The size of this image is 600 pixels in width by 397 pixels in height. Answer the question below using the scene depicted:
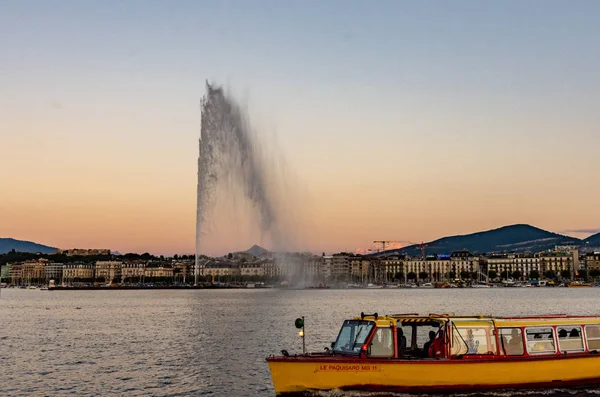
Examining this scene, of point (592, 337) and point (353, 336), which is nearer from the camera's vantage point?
point (353, 336)

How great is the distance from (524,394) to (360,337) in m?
4.97

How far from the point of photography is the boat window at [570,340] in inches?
854

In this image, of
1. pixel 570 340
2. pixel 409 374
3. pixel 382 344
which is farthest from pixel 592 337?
pixel 382 344

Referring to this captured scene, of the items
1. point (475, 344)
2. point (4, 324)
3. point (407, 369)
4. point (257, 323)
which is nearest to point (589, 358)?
point (475, 344)

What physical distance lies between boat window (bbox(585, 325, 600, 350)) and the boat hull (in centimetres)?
186

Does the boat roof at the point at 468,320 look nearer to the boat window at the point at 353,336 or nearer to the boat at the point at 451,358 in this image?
the boat at the point at 451,358

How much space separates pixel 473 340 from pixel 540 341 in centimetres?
216

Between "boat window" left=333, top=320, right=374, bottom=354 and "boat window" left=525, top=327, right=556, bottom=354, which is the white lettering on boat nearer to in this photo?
"boat window" left=333, top=320, right=374, bottom=354

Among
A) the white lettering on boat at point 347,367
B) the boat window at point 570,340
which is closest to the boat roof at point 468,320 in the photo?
the boat window at point 570,340

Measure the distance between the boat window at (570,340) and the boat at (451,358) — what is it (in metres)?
0.03

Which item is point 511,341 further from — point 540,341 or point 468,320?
point 468,320

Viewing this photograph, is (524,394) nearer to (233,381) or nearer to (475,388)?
(475,388)

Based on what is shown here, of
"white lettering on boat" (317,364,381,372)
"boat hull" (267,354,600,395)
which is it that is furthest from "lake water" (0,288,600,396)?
"white lettering on boat" (317,364,381,372)

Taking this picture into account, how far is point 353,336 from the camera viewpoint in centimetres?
2062
